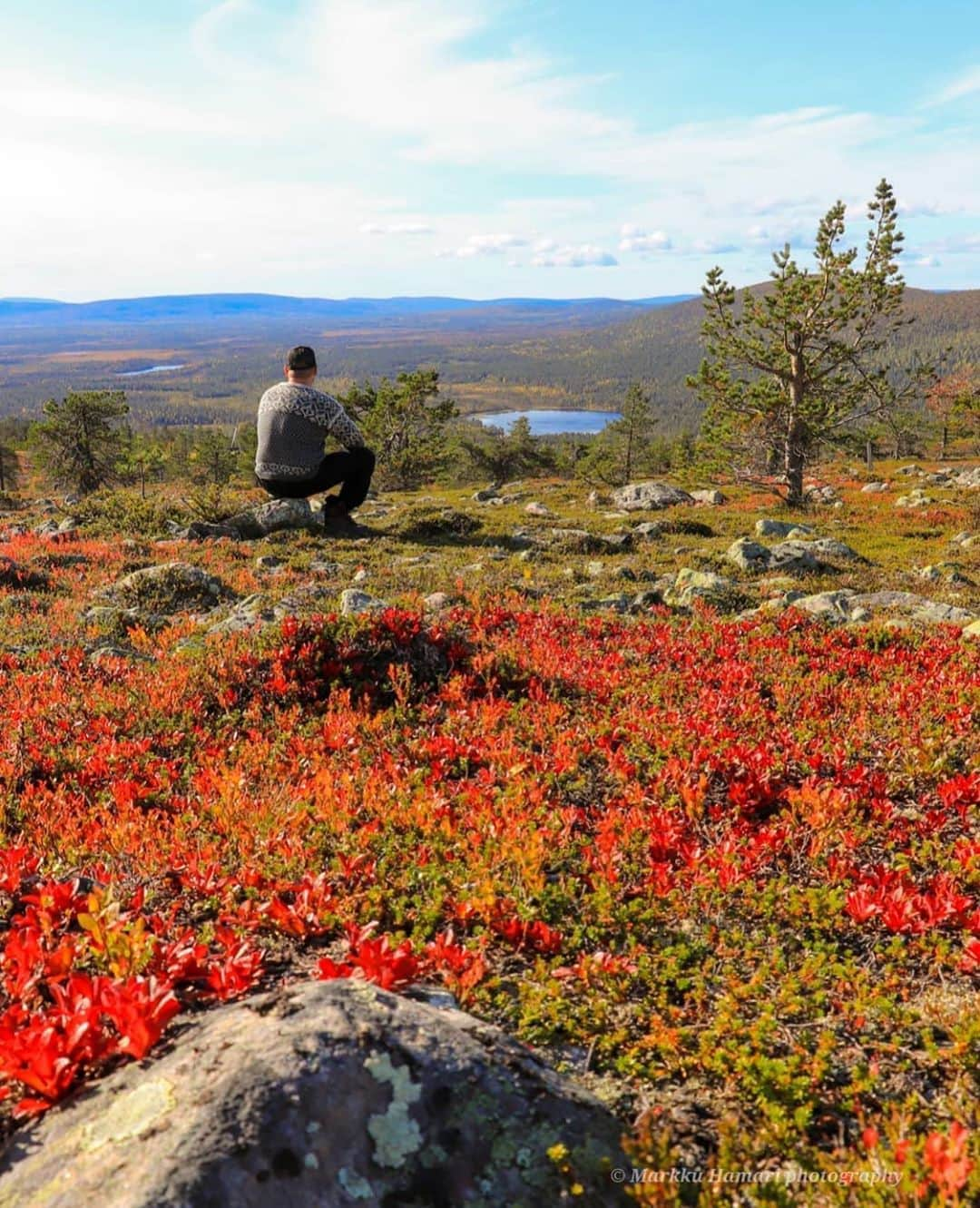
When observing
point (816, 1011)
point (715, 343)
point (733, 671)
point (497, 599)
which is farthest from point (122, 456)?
point (816, 1011)

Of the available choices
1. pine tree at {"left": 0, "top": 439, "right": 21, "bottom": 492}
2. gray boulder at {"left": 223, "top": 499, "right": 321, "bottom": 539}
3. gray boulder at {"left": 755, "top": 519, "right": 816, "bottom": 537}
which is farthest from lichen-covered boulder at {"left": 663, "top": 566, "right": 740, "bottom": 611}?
pine tree at {"left": 0, "top": 439, "right": 21, "bottom": 492}

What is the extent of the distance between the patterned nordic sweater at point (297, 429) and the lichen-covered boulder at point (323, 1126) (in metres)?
11.7

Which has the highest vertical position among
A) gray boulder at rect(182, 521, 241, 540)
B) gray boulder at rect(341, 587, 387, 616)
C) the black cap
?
the black cap

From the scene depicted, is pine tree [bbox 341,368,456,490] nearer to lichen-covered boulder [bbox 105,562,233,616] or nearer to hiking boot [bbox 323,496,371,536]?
hiking boot [bbox 323,496,371,536]

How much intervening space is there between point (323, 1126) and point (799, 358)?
96.9 ft

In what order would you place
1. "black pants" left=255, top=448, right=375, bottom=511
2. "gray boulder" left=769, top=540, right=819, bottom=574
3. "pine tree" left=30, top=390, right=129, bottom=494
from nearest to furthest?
"black pants" left=255, top=448, right=375, bottom=511, "gray boulder" left=769, top=540, right=819, bottom=574, "pine tree" left=30, top=390, right=129, bottom=494

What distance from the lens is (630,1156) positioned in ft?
9.30

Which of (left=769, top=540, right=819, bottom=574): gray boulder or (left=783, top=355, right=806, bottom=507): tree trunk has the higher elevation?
(left=783, top=355, right=806, bottom=507): tree trunk

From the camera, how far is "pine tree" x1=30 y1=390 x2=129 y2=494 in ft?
162

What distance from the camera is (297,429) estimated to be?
1380 cm

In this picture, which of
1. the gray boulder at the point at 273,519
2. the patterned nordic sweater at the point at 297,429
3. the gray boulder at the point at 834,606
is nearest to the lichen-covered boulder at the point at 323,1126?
the gray boulder at the point at 834,606

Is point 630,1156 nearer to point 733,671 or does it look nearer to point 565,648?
point 733,671

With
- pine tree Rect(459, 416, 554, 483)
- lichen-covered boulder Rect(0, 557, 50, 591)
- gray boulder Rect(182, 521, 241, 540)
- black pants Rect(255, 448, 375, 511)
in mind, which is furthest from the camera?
pine tree Rect(459, 416, 554, 483)

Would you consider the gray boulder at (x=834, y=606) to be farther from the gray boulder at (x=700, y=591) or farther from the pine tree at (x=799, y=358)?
the pine tree at (x=799, y=358)
